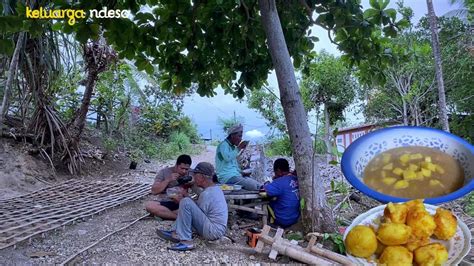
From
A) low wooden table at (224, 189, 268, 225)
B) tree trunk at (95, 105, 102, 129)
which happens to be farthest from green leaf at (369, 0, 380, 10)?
tree trunk at (95, 105, 102, 129)

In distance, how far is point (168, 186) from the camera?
203 inches

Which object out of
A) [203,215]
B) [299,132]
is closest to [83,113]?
[203,215]

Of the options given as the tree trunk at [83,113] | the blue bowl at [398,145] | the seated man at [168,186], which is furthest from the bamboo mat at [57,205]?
the blue bowl at [398,145]

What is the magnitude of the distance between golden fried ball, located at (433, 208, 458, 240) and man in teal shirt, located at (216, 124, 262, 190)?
2854mm

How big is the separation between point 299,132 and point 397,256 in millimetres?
1785

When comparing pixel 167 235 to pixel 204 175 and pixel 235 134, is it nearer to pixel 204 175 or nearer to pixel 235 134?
pixel 204 175

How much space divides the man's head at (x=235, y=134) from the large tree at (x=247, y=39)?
3.34 ft

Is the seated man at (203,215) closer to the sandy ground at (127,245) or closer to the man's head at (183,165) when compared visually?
the sandy ground at (127,245)

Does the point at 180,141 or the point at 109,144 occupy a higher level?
the point at 180,141

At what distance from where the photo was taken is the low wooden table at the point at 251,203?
4.47 metres

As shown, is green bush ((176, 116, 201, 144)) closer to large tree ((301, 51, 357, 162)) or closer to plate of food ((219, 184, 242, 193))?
large tree ((301, 51, 357, 162))

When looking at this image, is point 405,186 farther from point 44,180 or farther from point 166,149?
point 166,149

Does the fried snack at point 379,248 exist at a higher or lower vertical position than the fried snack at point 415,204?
lower

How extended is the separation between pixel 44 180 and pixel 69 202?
2567 mm
